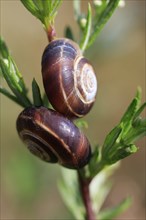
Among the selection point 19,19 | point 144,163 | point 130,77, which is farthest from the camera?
point 19,19

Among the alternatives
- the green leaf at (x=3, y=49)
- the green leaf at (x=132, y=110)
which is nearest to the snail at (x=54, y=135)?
the green leaf at (x=132, y=110)

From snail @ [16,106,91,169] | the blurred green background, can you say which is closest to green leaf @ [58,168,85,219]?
snail @ [16,106,91,169]

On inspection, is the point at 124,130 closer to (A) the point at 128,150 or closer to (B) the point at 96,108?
(A) the point at 128,150

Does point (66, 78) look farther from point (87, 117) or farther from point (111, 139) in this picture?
point (87, 117)

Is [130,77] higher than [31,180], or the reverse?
[31,180]

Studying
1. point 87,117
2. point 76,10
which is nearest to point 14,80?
point 76,10

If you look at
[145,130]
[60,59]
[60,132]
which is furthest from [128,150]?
[60,59]
